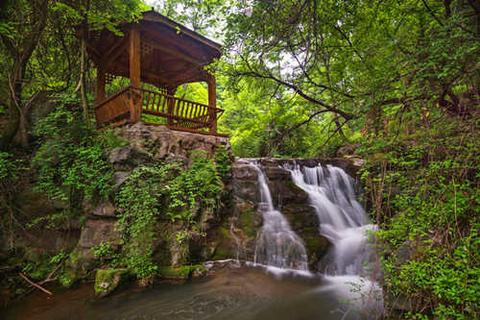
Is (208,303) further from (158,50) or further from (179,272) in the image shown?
(158,50)

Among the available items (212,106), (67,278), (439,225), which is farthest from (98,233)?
(439,225)

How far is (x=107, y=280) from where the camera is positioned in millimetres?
4242

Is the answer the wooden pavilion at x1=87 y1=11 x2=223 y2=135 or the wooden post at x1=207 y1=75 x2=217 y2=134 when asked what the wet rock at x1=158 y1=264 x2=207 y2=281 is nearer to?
the wooden pavilion at x1=87 y1=11 x2=223 y2=135

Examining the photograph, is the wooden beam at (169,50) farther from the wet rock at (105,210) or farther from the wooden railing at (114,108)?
the wet rock at (105,210)

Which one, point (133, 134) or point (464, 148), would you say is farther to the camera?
point (133, 134)

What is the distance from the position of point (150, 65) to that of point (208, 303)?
29.8ft

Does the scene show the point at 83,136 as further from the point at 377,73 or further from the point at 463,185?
the point at 463,185

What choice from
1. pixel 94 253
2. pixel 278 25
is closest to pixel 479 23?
pixel 278 25

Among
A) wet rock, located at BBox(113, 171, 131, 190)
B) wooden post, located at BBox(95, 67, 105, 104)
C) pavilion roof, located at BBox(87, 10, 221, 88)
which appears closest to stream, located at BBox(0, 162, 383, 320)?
wet rock, located at BBox(113, 171, 131, 190)

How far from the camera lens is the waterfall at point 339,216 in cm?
524

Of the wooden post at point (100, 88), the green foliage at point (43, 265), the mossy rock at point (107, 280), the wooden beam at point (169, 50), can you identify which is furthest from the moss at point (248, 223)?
the wooden post at point (100, 88)

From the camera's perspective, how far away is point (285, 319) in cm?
354

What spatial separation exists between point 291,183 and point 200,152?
2984mm

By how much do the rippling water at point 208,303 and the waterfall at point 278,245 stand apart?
2.29ft
